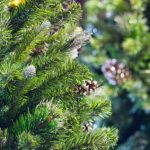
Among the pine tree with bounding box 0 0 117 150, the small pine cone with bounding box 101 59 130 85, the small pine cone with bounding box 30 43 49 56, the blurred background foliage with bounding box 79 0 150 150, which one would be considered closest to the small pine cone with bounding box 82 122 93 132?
the pine tree with bounding box 0 0 117 150

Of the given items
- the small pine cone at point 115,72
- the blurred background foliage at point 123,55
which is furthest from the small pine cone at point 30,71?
the small pine cone at point 115,72

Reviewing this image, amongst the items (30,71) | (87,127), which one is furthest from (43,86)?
(87,127)

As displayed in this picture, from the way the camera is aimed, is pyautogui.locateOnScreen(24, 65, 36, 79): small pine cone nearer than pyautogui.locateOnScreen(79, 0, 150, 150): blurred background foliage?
Yes

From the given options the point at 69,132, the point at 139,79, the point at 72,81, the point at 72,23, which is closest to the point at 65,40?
the point at 72,23

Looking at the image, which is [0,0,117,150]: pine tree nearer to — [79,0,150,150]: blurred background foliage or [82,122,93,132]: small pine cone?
[82,122,93,132]: small pine cone

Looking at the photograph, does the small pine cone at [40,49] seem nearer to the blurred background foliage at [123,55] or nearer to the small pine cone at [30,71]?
the small pine cone at [30,71]

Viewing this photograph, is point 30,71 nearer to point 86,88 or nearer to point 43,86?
point 43,86

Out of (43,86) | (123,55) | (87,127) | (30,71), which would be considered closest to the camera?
(30,71)
